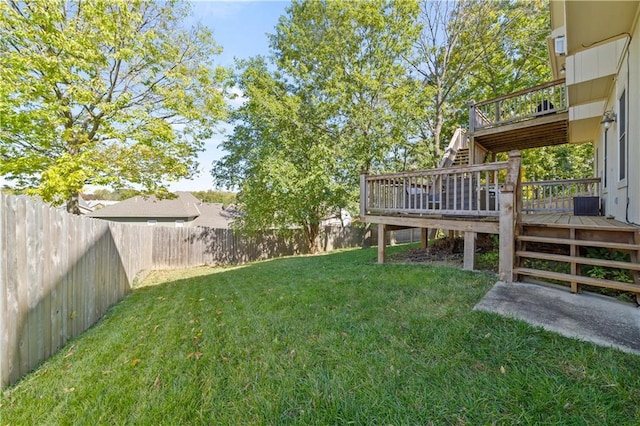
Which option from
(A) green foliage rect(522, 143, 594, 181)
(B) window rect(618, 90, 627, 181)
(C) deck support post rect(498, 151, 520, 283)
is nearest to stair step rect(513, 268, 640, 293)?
(C) deck support post rect(498, 151, 520, 283)

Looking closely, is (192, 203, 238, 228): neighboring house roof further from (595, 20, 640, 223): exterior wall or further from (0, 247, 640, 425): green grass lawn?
(595, 20, 640, 223): exterior wall

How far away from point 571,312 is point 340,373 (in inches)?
100

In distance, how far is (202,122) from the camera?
40.9 ft

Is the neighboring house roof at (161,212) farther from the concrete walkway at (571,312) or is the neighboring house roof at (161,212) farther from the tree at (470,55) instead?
the concrete walkway at (571,312)

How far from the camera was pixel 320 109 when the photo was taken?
12875mm

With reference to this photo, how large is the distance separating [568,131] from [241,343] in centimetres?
1001

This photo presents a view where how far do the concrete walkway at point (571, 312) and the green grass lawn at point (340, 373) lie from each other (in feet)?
0.66

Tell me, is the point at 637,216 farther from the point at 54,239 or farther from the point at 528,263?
the point at 54,239

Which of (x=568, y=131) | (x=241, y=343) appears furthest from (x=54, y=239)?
(x=568, y=131)

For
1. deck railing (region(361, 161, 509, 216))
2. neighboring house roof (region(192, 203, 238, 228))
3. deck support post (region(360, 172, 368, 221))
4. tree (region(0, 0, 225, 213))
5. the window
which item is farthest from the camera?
neighboring house roof (region(192, 203, 238, 228))

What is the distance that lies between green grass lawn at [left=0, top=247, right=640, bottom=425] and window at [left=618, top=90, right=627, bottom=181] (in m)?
3.60

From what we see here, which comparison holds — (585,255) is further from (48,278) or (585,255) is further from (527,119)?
(48,278)

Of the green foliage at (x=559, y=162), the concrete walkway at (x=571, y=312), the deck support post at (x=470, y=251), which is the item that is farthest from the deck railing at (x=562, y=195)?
the green foliage at (x=559, y=162)

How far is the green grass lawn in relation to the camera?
192cm
